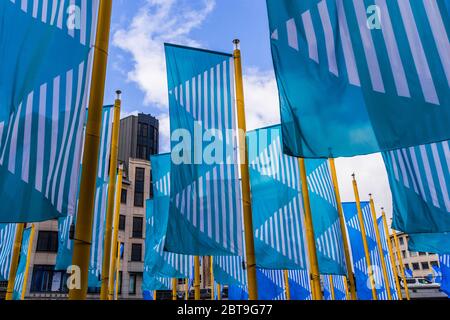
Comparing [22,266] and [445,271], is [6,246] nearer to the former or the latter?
[22,266]

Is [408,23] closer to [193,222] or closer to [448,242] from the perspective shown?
[193,222]

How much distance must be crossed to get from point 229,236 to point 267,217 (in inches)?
133

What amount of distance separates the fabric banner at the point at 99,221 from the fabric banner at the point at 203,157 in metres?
2.76

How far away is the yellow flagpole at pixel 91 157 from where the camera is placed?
5477 mm

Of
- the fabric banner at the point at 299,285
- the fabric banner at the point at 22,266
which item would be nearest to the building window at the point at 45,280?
the fabric banner at the point at 22,266

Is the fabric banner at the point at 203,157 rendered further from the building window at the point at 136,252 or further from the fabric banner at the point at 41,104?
the building window at the point at 136,252

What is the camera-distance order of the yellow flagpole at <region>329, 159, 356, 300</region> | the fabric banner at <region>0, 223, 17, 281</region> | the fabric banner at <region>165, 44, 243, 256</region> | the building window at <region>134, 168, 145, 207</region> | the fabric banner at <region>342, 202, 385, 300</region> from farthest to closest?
1. the building window at <region>134, 168, 145, 207</region>
2. the fabric banner at <region>342, 202, 385, 300</region>
3. the fabric banner at <region>0, 223, 17, 281</region>
4. the yellow flagpole at <region>329, 159, 356, 300</region>
5. the fabric banner at <region>165, 44, 243, 256</region>

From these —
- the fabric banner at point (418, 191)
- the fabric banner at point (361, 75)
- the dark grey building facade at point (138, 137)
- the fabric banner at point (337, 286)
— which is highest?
the dark grey building facade at point (138, 137)

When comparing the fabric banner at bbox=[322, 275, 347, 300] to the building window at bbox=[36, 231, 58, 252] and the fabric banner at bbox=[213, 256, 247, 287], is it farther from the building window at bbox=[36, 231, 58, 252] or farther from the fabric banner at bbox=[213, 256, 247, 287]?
the building window at bbox=[36, 231, 58, 252]

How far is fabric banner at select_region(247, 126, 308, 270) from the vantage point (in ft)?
41.4

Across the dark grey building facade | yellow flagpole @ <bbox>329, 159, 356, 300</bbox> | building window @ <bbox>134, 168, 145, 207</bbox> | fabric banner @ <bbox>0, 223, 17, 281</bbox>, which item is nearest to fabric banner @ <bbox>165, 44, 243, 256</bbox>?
yellow flagpole @ <bbox>329, 159, 356, 300</bbox>

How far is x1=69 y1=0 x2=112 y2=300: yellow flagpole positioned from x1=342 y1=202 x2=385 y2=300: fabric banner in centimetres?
1990

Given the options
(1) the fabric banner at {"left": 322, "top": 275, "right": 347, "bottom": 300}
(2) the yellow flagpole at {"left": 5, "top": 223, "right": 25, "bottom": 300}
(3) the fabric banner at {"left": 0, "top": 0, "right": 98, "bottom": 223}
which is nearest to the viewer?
(3) the fabric banner at {"left": 0, "top": 0, "right": 98, "bottom": 223}

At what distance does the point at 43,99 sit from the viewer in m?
5.49
